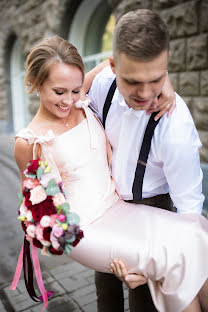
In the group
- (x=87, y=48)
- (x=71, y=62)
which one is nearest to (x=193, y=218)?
(x=71, y=62)

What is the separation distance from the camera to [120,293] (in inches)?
82.5

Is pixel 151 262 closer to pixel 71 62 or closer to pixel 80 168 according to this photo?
pixel 80 168

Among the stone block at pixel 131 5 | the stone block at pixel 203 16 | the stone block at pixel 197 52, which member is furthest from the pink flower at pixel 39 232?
the stone block at pixel 131 5

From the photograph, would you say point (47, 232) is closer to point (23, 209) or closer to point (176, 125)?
point (23, 209)

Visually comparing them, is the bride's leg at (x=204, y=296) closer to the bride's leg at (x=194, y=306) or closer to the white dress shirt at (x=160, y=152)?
the bride's leg at (x=194, y=306)

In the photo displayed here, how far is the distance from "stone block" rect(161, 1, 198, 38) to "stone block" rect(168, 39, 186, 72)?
91 millimetres

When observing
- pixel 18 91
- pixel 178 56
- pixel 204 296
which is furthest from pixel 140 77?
pixel 18 91

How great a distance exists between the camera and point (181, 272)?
4.67ft

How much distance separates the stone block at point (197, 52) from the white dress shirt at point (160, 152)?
216 cm

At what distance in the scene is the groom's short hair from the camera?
129 centimetres

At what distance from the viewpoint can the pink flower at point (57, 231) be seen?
4.33 feet

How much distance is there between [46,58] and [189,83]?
2.66 metres

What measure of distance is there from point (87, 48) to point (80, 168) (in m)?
5.92

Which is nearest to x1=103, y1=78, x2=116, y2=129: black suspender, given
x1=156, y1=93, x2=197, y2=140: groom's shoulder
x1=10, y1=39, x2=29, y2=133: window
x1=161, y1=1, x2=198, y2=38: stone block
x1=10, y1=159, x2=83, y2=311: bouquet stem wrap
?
x1=156, y1=93, x2=197, y2=140: groom's shoulder
